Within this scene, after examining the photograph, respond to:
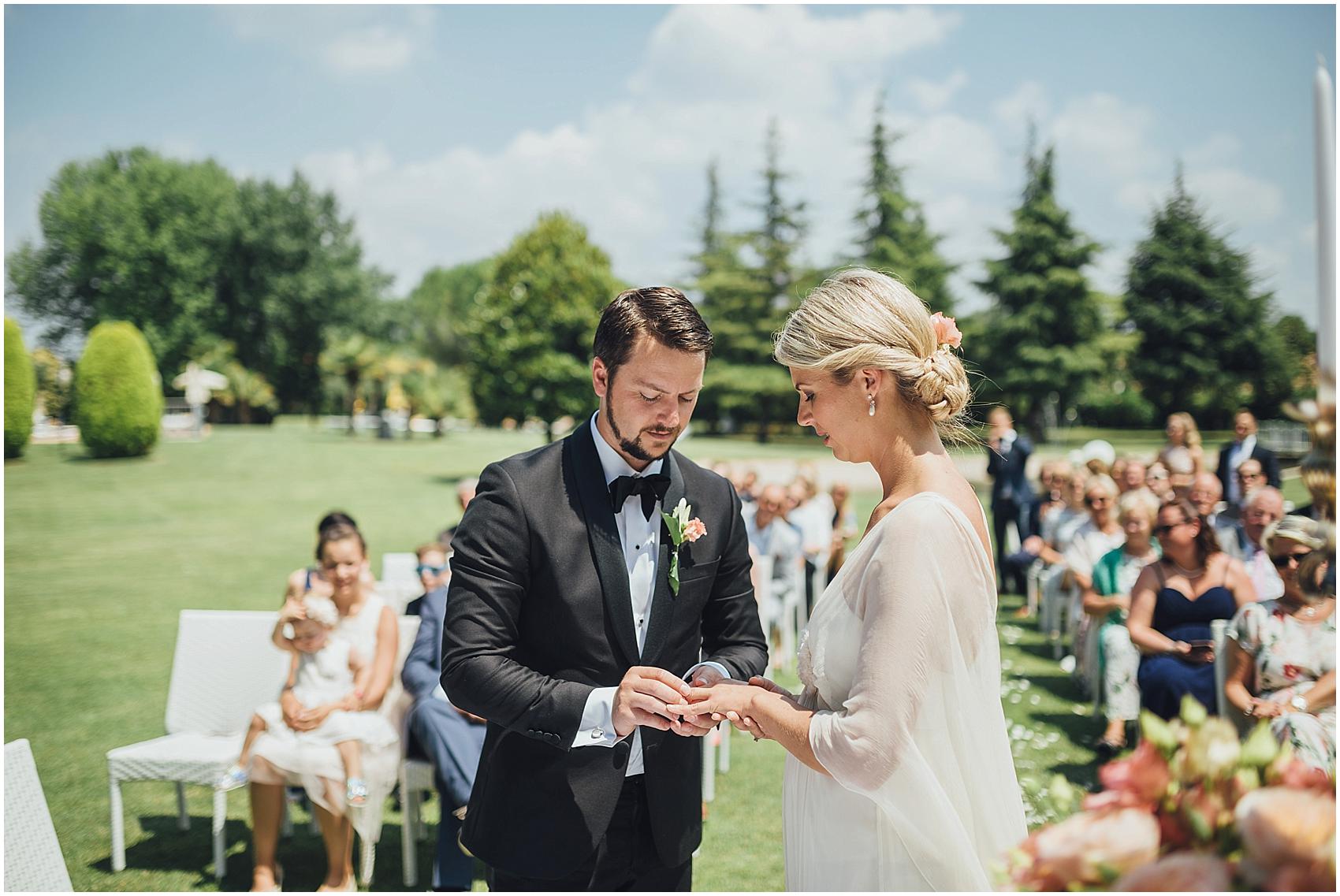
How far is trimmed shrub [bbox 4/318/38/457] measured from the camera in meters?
22.5

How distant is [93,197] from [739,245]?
33566 millimetres

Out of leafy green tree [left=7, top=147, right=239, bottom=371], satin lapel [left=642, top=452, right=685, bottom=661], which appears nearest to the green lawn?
satin lapel [left=642, top=452, right=685, bottom=661]

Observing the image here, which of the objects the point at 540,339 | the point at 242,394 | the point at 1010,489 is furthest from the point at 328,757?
the point at 242,394

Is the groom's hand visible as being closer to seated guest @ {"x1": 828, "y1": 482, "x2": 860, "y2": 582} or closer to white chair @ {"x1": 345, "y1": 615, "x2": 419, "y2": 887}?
white chair @ {"x1": 345, "y1": 615, "x2": 419, "y2": 887}

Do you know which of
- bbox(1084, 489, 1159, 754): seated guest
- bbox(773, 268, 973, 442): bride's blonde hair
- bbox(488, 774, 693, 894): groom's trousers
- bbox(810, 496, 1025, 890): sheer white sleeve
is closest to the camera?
bbox(810, 496, 1025, 890): sheer white sleeve

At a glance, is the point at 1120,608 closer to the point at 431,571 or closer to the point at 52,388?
A: the point at 431,571

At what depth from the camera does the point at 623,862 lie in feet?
8.32

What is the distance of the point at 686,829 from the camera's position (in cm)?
261

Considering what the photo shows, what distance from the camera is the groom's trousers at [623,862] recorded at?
8.19ft

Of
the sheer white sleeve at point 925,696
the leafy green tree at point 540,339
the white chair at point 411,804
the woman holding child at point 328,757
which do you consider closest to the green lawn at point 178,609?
the white chair at point 411,804

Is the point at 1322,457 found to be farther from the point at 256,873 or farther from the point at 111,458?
the point at 111,458

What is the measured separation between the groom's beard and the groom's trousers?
2.90 feet

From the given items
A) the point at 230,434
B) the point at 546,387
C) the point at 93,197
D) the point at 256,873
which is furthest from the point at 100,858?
the point at 93,197

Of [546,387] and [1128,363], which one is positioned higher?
[1128,363]
